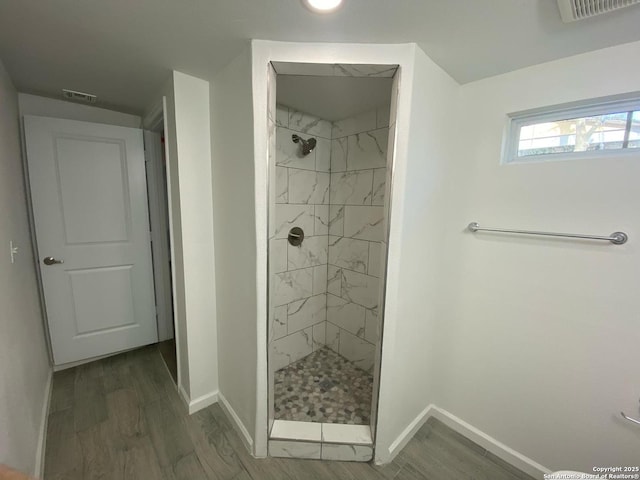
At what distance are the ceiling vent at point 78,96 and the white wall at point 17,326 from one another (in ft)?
0.86

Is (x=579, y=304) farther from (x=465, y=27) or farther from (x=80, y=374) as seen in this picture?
(x=80, y=374)

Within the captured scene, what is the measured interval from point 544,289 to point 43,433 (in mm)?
2986

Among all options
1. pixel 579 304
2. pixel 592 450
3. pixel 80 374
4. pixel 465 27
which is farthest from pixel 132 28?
pixel 592 450

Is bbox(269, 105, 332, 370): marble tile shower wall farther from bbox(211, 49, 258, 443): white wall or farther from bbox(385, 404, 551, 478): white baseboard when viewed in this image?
bbox(385, 404, 551, 478): white baseboard

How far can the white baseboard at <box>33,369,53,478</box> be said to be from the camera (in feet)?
4.50

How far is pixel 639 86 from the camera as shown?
111cm

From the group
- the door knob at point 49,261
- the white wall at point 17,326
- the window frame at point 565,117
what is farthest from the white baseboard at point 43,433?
the window frame at point 565,117

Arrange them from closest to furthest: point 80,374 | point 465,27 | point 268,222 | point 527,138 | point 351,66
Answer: point 465,27, point 351,66, point 268,222, point 527,138, point 80,374

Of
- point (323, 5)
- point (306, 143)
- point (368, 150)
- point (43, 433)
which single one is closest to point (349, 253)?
point (368, 150)

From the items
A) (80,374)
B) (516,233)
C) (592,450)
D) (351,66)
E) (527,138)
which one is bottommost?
(80,374)

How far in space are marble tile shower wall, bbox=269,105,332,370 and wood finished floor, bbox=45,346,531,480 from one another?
2.46ft

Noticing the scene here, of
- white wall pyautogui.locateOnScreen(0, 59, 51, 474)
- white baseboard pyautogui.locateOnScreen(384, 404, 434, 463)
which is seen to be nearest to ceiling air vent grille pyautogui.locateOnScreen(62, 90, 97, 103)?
white wall pyautogui.locateOnScreen(0, 59, 51, 474)

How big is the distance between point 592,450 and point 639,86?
1702 millimetres

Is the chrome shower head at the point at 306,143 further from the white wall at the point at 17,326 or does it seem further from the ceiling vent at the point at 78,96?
the white wall at the point at 17,326
